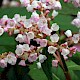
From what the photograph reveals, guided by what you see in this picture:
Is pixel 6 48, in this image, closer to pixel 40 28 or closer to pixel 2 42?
pixel 2 42

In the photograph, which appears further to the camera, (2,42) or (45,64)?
(2,42)

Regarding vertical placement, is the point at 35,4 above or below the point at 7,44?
above

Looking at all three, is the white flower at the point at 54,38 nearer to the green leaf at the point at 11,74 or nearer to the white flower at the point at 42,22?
the white flower at the point at 42,22

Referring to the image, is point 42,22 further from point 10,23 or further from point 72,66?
point 72,66

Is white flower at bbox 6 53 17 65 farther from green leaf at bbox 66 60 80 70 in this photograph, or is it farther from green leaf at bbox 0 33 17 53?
green leaf at bbox 66 60 80 70

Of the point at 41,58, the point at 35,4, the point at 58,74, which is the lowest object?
the point at 58,74

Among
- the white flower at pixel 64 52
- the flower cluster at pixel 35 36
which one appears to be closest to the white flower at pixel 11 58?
the flower cluster at pixel 35 36

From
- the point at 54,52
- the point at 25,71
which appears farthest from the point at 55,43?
the point at 25,71

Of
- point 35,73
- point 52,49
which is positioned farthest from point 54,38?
point 35,73
